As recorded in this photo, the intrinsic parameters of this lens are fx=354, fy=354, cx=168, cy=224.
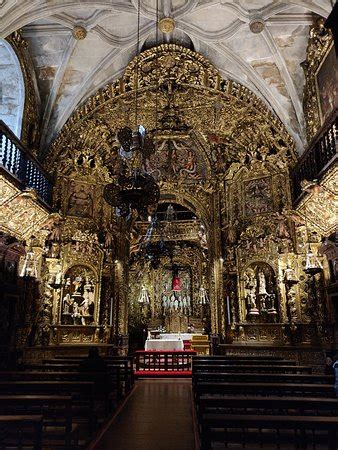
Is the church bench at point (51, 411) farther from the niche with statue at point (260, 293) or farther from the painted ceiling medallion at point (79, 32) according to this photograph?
the painted ceiling medallion at point (79, 32)

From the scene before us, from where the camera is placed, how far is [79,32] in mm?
10391

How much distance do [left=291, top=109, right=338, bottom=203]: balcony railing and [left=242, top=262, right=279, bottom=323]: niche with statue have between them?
2498mm

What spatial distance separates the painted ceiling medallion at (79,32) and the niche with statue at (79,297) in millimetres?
7114

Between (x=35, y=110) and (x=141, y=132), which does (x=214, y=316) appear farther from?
(x=35, y=110)

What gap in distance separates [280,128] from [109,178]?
20.6 ft

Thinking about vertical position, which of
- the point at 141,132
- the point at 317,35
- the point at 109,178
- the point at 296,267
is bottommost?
the point at 296,267

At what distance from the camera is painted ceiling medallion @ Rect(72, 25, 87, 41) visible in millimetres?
10305

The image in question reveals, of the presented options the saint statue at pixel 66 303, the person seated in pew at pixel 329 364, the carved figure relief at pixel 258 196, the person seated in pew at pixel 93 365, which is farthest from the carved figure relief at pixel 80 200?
the person seated in pew at pixel 329 364

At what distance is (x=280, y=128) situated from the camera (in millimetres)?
11828

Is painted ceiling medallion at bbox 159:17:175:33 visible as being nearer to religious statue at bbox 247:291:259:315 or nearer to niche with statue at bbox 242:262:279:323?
niche with statue at bbox 242:262:279:323

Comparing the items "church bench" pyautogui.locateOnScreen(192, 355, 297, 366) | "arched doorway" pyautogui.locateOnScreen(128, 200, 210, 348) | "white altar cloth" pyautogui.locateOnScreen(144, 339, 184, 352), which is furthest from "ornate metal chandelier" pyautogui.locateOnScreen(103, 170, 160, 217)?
"arched doorway" pyautogui.locateOnScreen(128, 200, 210, 348)

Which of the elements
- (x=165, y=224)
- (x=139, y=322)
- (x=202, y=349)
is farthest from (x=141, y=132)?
(x=139, y=322)

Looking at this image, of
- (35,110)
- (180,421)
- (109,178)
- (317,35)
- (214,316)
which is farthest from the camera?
(109,178)

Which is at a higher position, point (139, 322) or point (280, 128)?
point (280, 128)
